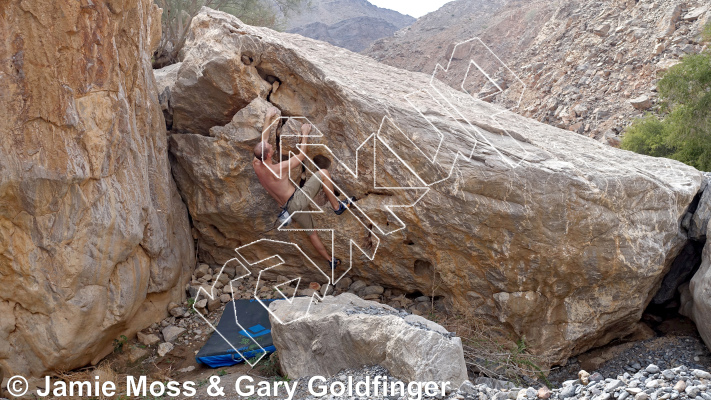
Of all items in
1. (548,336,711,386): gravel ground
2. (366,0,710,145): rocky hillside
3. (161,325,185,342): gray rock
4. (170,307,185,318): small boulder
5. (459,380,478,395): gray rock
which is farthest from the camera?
(366,0,710,145): rocky hillside

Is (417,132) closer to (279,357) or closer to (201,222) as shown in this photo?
(279,357)

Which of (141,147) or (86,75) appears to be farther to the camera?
(141,147)

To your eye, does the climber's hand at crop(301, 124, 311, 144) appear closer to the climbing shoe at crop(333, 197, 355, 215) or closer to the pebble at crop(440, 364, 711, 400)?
the climbing shoe at crop(333, 197, 355, 215)

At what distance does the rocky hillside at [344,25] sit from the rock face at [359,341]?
2484 cm

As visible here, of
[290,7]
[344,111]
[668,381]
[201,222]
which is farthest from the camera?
[290,7]

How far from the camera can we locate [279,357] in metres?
4.05

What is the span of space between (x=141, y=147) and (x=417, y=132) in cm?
248

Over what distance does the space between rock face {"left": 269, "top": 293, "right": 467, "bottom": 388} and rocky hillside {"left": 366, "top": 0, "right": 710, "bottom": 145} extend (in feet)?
28.8

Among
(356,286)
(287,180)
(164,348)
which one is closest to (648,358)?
(356,286)

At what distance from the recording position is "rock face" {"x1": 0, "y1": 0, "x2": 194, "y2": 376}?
139 inches

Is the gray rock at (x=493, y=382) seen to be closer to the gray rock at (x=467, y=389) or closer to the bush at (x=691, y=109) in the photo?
the gray rock at (x=467, y=389)

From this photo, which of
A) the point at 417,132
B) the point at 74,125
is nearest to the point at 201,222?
the point at 74,125

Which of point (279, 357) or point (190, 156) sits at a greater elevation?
point (190, 156)

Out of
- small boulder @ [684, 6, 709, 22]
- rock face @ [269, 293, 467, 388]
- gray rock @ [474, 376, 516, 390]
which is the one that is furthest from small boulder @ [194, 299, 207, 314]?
small boulder @ [684, 6, 709, 22]
